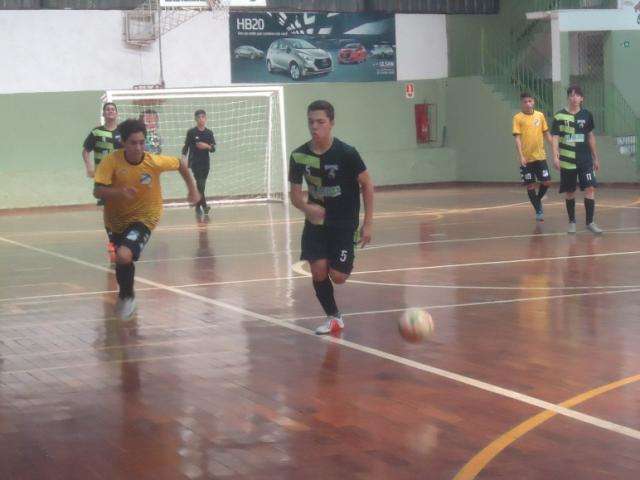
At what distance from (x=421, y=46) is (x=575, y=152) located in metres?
18.6

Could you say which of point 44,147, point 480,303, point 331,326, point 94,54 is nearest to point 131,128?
point 331,326

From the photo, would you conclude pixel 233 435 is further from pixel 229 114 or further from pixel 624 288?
pixel 229 114

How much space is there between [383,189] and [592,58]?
698 cm

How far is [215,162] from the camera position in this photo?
31.8 meters

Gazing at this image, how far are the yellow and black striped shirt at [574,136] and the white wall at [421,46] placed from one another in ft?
58.2

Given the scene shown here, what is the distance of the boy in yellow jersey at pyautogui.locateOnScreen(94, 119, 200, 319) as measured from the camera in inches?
390

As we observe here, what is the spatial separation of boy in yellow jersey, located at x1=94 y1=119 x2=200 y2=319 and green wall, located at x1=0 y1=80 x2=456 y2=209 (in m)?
20.2

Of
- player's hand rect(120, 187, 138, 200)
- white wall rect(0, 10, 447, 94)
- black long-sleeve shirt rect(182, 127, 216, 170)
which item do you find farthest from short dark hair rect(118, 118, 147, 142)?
white wall rect(0, 10, 447, 94)

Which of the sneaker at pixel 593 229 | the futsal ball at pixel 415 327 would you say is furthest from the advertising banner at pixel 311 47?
the futsal ball at pixel 415 327

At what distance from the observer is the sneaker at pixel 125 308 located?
10328 millimetres

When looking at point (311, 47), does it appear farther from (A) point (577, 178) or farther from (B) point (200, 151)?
(A) point (577, 178)

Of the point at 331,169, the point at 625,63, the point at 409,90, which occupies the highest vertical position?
the point at 625,63

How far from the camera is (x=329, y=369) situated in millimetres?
8195

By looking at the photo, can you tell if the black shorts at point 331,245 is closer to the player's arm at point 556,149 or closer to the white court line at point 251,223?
the player's arm at point 556,149
